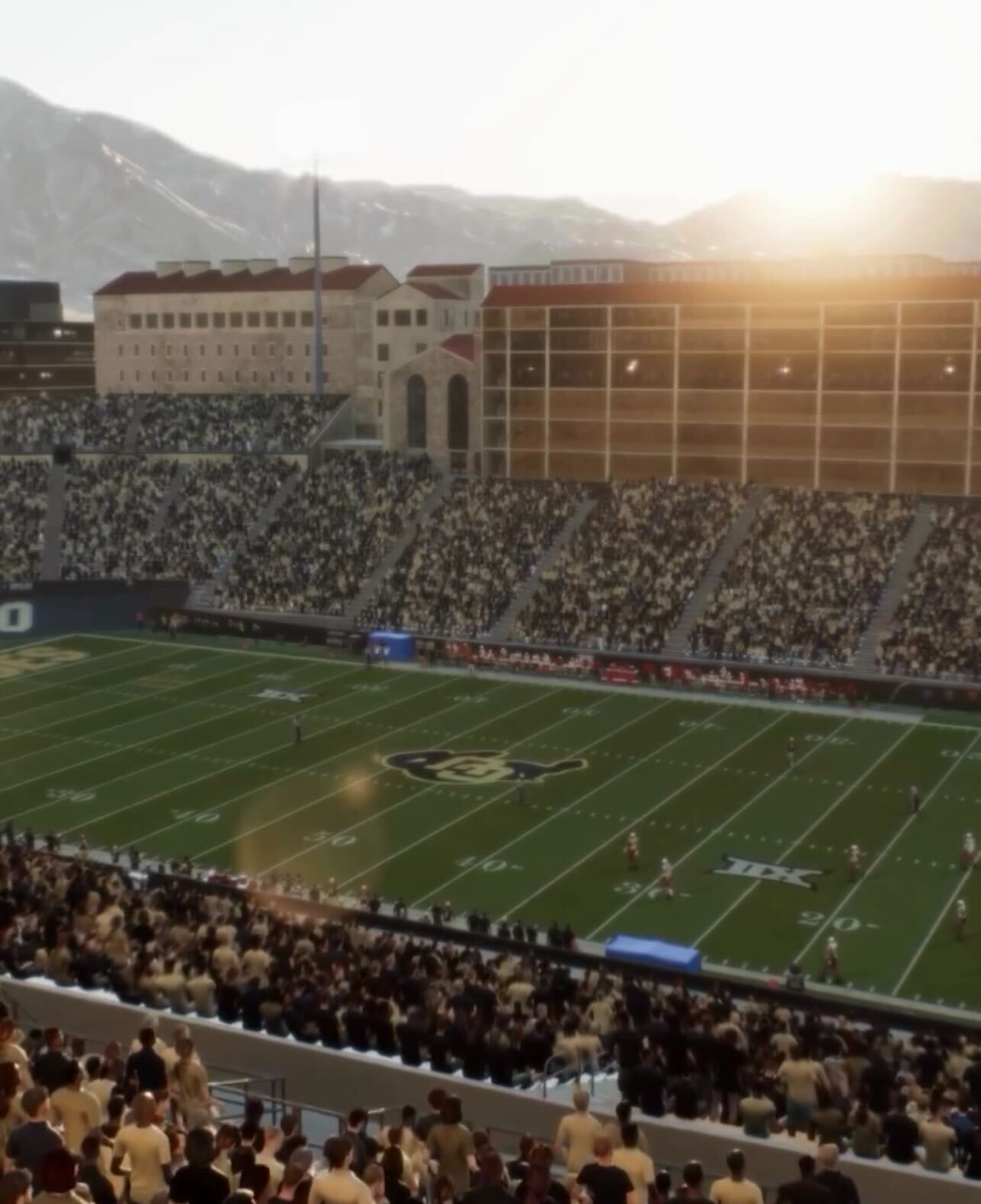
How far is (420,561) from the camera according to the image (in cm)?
5844

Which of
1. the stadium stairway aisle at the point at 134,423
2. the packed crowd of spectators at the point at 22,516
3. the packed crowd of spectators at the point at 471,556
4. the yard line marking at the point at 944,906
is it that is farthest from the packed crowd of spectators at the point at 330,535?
the yard line marking at the point at 944,906

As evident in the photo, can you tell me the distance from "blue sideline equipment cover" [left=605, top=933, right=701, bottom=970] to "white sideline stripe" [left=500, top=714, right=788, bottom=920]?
413 cm

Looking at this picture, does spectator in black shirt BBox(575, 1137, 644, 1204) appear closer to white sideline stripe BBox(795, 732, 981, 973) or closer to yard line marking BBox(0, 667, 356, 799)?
white sideline stripe BBox(795, 732, 981, 973)

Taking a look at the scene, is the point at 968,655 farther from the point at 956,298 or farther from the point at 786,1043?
the point at 786,1043

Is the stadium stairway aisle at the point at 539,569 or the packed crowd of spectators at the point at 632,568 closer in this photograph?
the packed crowd of spectators at the point at 632,568

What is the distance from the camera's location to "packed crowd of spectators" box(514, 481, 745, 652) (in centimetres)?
5181

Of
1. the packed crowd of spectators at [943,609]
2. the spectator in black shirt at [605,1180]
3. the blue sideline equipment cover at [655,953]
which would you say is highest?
the spectator in black shirt at [605,1180]

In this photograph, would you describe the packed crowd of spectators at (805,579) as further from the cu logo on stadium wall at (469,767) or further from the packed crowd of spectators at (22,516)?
the packed crowd of spectators at (22,516)

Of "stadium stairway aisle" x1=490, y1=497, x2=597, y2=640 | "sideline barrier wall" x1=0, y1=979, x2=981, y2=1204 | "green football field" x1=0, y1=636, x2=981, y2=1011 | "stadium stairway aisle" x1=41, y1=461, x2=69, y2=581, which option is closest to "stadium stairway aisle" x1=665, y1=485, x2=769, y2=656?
"green football field" x1=0, y1=636, x2=981, y2=1011

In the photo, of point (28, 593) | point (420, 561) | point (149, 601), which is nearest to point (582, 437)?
point (420, 561)

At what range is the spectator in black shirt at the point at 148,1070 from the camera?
10.5 m

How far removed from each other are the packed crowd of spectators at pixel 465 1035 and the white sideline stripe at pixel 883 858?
6.78m

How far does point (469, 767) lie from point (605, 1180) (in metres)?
30.4

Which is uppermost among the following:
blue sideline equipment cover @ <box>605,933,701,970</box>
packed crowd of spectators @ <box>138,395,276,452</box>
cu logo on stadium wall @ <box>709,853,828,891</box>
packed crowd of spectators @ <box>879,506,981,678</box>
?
packed crowd of spectators @ <box>138,395,276,452</box>
